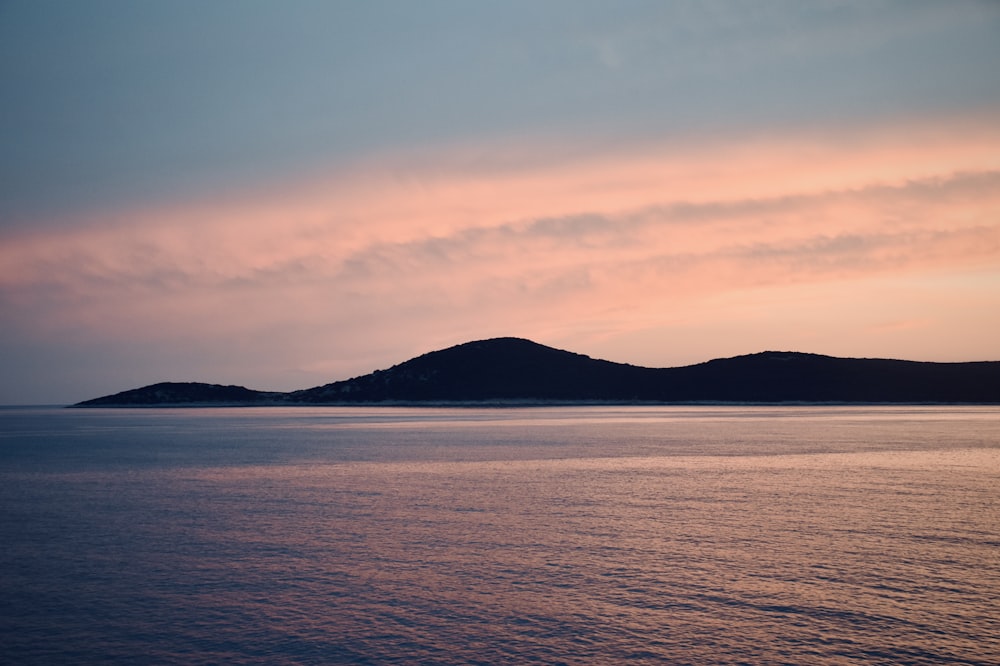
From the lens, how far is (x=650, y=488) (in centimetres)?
3981

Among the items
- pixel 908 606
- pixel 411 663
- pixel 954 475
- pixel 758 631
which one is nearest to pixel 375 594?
pixel 411 663

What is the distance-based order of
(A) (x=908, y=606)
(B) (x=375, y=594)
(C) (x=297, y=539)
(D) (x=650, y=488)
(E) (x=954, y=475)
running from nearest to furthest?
(A) (x=908, y=606) → (B) (x=375, y=594) → (C) (x=297, y=539) → (D) (x=650, y=488) → (E) (x=954, y=475)

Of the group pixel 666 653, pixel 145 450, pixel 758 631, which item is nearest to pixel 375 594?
pixel 666 653

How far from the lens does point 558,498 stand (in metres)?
36.4

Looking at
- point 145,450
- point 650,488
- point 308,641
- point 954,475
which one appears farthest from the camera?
point 145,450

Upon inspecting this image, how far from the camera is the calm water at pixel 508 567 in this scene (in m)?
16.3

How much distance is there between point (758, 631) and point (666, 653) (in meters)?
2.50

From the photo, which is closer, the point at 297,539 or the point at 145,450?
the point at 297,539

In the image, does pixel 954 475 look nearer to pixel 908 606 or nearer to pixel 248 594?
pixel 908 606

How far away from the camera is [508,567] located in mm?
22703

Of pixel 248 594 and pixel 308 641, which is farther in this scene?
pixel 248 594

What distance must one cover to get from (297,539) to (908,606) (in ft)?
60.7

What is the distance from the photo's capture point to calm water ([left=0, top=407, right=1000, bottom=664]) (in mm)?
16344

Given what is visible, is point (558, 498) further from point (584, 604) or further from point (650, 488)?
point (584, 604)
